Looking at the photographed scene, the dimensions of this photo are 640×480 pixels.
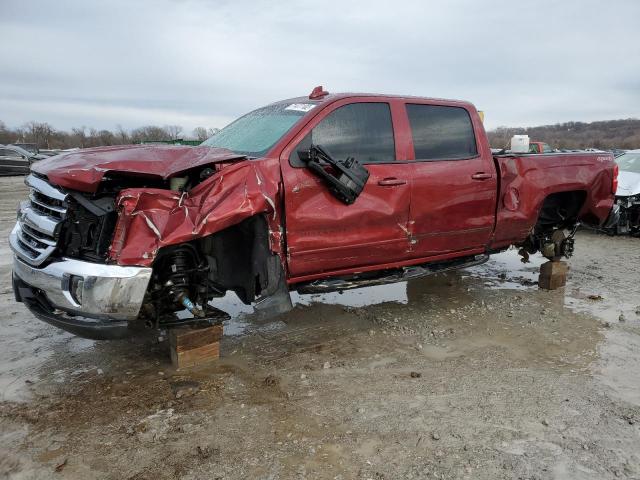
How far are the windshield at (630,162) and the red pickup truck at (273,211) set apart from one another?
6.11 m

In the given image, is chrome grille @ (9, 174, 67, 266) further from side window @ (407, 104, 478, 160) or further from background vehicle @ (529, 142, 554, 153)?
background vehicle @ (529, 142, 554, 153)

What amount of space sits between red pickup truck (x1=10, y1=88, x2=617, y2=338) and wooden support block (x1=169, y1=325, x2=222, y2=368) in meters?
0.11

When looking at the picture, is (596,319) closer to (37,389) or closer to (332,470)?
(332,470)

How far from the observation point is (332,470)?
2627mm

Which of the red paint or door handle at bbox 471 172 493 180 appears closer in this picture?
the red paint

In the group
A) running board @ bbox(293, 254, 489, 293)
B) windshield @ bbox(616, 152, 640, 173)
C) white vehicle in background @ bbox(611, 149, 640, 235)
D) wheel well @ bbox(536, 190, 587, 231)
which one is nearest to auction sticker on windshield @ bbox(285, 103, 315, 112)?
running board @ bbox(293, 254, 489, 293)

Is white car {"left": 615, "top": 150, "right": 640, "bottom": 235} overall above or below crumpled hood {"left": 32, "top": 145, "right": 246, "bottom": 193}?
below

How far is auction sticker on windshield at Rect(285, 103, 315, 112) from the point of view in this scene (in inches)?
164

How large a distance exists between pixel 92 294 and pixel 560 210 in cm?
525

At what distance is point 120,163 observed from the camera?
319cm

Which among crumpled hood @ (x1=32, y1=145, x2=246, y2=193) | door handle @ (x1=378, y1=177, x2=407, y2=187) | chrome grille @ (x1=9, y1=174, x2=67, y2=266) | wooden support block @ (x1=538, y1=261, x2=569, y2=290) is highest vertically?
crumpled hood @ (x1=32, y1=145, x2=246, y2=193)

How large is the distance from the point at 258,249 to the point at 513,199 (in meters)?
2.82

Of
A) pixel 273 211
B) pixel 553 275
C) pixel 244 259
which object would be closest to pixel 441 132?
pixel 273 211

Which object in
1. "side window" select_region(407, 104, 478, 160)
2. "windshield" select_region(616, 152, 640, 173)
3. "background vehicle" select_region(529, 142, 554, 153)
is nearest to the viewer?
"side window" select_region(407, 104, 478, 160)
